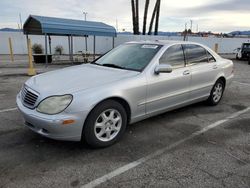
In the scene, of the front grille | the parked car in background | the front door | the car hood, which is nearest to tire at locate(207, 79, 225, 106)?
the front door

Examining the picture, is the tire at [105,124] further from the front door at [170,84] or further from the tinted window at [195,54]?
the tinted window at [195,54]

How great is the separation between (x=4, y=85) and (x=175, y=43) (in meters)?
5.94

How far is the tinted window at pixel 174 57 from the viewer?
14.7 feet

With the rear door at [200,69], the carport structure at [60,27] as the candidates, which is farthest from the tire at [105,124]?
the carport structure at [60,27]

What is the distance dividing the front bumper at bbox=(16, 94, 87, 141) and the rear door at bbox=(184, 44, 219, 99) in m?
2.64

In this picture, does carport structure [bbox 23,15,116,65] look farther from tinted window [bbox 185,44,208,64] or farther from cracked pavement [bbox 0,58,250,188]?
tinted window [bbox 185,44,208,64]

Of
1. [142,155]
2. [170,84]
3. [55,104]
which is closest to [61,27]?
[170,84]

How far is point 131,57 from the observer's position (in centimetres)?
457

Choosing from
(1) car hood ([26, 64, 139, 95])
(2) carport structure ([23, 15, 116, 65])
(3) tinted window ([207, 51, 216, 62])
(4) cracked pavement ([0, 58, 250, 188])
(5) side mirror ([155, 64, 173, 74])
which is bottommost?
(4) cracked pavement ([0, 58, 250, 188])

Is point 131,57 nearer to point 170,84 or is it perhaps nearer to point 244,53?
point 170,84

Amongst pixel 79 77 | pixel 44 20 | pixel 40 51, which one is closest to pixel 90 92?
pixel 79 77

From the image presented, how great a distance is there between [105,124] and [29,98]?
115cm

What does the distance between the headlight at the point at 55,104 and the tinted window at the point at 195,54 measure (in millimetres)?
2749

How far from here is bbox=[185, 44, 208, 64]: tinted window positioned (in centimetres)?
502
